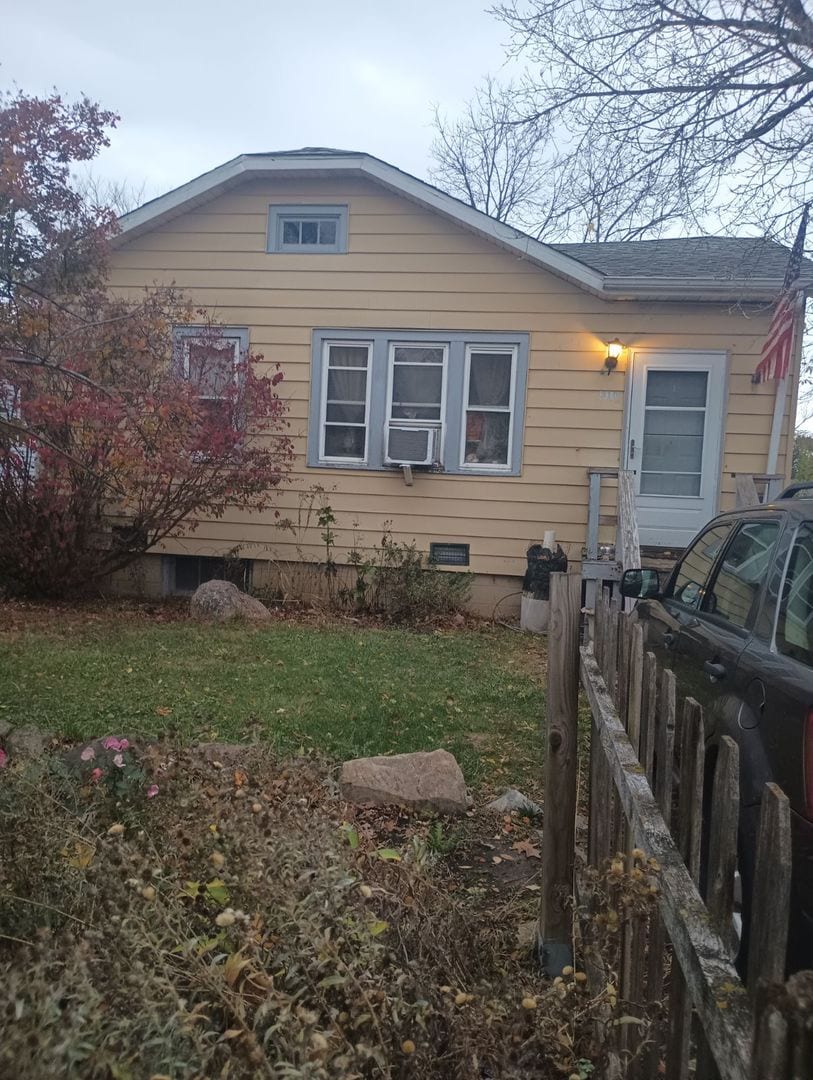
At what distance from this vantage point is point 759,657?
281 cm

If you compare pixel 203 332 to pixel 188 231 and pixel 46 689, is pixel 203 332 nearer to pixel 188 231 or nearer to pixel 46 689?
pixel 188 231

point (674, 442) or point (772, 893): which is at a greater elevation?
point (674, 442)

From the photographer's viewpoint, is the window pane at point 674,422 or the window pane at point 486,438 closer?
the window pane at point 674,422

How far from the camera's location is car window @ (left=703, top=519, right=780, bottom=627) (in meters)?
3.20

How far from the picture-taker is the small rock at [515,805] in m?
4.07

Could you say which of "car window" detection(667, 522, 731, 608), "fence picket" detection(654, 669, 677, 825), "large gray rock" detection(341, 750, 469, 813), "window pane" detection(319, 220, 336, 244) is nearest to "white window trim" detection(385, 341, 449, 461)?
"window pane" detection(319, 220, 336, 244)

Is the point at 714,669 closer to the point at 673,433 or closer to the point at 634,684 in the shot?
the point at 634,684

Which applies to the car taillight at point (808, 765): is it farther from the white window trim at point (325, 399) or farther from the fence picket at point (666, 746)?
the white window trim at point (325, 399)

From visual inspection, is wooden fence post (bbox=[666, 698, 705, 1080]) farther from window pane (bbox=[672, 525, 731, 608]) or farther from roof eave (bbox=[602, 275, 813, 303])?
roof eave (bbox=[602, 275, 813, 303])

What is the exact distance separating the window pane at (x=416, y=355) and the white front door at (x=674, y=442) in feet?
8.40

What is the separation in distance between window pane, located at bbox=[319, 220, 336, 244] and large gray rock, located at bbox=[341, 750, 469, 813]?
8186mm

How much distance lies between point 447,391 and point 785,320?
13.3 ft

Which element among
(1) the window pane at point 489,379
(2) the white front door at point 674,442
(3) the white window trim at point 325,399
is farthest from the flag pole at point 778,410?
(3) the white window trim at point 325,399

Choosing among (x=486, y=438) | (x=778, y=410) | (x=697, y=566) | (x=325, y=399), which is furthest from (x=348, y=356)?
(x=697, y=566)
